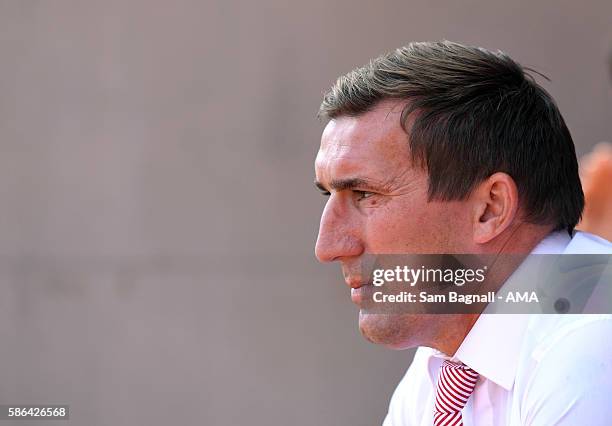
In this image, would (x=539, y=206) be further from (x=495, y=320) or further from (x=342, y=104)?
(x=342, y=104)

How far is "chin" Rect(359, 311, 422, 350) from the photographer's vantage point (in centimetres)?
201

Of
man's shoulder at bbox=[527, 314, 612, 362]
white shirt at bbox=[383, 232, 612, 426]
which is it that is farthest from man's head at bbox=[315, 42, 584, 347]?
man's shoulder at bbox=[527, 314, 612, 362]

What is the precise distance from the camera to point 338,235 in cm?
204

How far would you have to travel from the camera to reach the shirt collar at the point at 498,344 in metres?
1.92

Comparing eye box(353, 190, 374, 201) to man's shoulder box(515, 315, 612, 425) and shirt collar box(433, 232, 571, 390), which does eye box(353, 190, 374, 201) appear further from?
man's shoulder box(515, 315, 612, 425)

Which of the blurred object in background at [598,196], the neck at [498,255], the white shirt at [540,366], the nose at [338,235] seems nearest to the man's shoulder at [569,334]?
the white shirt at [540,366]

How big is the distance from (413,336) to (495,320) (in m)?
0.19

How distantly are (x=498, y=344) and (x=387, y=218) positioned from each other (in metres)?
0.37

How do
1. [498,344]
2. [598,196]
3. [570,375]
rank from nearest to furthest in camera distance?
Result: [570,375] → [498,344] → [598,196]

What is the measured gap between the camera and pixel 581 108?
4.09 meters

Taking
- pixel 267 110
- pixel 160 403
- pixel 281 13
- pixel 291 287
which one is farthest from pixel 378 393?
pixel 281 13

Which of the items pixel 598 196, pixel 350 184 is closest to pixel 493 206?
pixel 350 184

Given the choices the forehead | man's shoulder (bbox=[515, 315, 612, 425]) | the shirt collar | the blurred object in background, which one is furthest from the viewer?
the blurred object in background

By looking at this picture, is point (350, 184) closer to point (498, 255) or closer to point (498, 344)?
point (498, 255)
